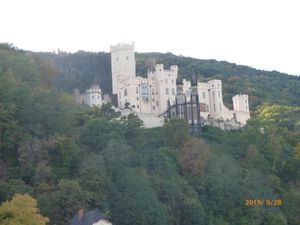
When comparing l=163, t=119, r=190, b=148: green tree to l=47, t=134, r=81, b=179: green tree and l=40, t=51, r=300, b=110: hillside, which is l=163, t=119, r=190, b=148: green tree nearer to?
l=47, t=134, r=81, b=179: green tree

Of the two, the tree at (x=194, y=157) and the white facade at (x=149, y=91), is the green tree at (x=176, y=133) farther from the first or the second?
the white facade at (x=149, y=91)

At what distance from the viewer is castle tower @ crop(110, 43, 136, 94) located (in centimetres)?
9188

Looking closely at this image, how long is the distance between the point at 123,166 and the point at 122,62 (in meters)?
32.6

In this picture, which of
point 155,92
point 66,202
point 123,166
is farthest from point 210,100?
point 66,202

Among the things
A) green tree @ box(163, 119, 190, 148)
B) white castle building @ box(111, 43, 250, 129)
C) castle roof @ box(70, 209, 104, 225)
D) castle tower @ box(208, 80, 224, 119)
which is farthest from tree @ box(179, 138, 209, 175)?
castle roof @ box(70, 209, 104, 225)

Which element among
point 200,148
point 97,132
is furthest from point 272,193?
point 97,132

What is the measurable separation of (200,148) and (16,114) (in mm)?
20039

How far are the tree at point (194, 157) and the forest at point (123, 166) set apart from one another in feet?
0.34

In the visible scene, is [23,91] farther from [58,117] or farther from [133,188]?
[133,188]

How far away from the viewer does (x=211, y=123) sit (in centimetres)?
8844

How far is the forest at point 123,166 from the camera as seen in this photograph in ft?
178

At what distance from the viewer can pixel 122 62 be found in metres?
92.4
